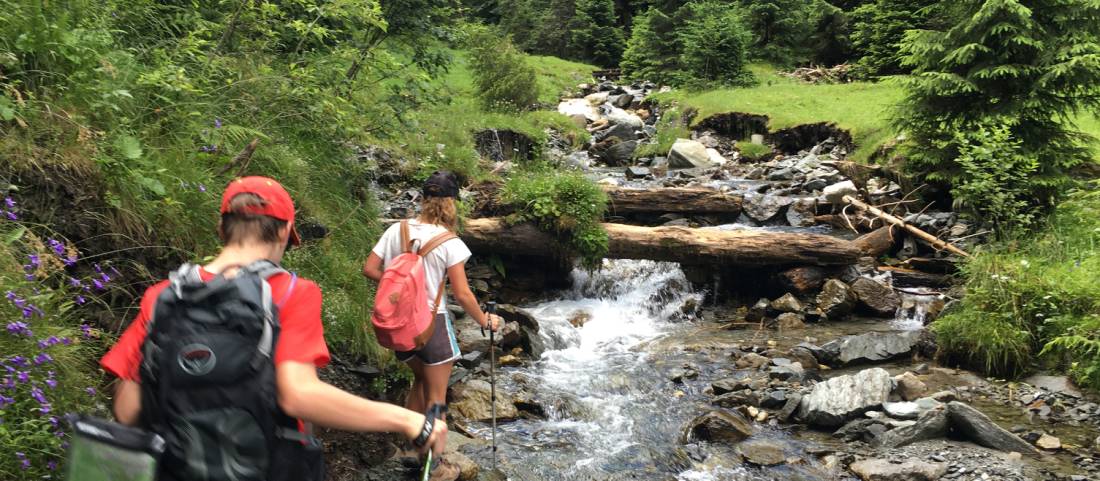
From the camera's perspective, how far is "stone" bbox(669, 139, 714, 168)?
20562 mm

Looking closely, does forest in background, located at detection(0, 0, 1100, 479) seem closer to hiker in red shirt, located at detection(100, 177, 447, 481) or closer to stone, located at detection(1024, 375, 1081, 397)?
stone, located at detection(1024, 375, 1081, 397)

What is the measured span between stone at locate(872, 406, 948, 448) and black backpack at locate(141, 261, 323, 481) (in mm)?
5617

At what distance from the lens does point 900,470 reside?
17.7ft

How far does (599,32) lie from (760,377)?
4411 cm

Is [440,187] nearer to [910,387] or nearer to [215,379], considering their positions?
[215,379]

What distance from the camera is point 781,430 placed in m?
6.64

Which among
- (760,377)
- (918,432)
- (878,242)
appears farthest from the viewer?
(878,242)

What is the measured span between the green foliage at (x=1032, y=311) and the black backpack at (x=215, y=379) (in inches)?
274

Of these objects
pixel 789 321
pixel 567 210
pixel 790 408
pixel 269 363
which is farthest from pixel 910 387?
pixel 269 363

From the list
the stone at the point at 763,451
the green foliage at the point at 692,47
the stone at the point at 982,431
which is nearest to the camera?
the stone at the point at 982,431

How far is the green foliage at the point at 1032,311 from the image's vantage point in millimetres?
6754

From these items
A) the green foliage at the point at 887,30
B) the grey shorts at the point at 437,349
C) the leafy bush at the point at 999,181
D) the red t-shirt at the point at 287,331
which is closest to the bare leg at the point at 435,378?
the grey shorts at the point at 437,349

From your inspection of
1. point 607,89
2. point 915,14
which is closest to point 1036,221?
point 915,14

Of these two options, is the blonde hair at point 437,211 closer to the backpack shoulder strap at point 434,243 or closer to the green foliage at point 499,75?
the backpack shoulder strap at point 434,243
